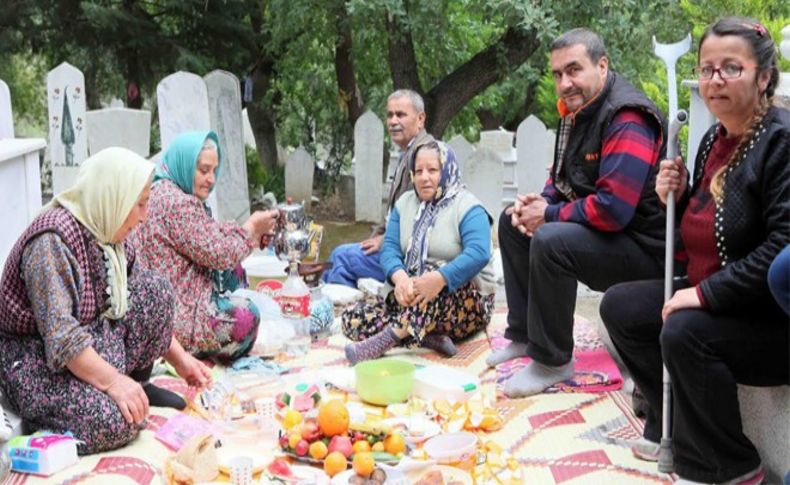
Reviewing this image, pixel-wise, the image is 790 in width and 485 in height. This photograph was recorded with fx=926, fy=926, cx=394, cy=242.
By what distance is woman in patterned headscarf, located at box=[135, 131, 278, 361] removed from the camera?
4.26 metres

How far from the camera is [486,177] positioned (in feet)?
24.1

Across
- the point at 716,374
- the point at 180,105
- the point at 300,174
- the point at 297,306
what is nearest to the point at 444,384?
the point at 297,306

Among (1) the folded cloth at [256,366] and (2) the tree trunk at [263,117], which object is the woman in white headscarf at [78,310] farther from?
(2) the tree trunk at [263,117]

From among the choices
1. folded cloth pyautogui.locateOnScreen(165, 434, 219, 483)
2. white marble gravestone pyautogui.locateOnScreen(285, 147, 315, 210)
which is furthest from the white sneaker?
white marble gravestone pyautogui.locateOnScreen(285, 147, 315, 210)

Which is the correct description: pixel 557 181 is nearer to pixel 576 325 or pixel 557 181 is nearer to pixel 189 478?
pixel 576 325

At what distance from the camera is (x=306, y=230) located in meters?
5.07

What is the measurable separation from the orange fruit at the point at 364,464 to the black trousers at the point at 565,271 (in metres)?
1.28

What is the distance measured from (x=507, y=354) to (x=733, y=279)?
6.03ft

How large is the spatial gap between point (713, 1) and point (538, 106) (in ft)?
26.0

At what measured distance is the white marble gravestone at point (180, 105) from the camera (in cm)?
683

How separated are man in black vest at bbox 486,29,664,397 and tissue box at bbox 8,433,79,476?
1849 mm

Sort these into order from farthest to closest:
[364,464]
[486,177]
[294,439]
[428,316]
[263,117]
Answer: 1. [263,117]
2. [486,177]
3. [428,316]
4. [294,439]
5. [364,464]

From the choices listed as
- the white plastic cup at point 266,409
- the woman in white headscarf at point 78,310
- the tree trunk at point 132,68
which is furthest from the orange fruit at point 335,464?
the tree trunk at point 132,68

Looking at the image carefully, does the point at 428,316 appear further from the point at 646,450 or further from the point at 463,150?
the point at 463,150
